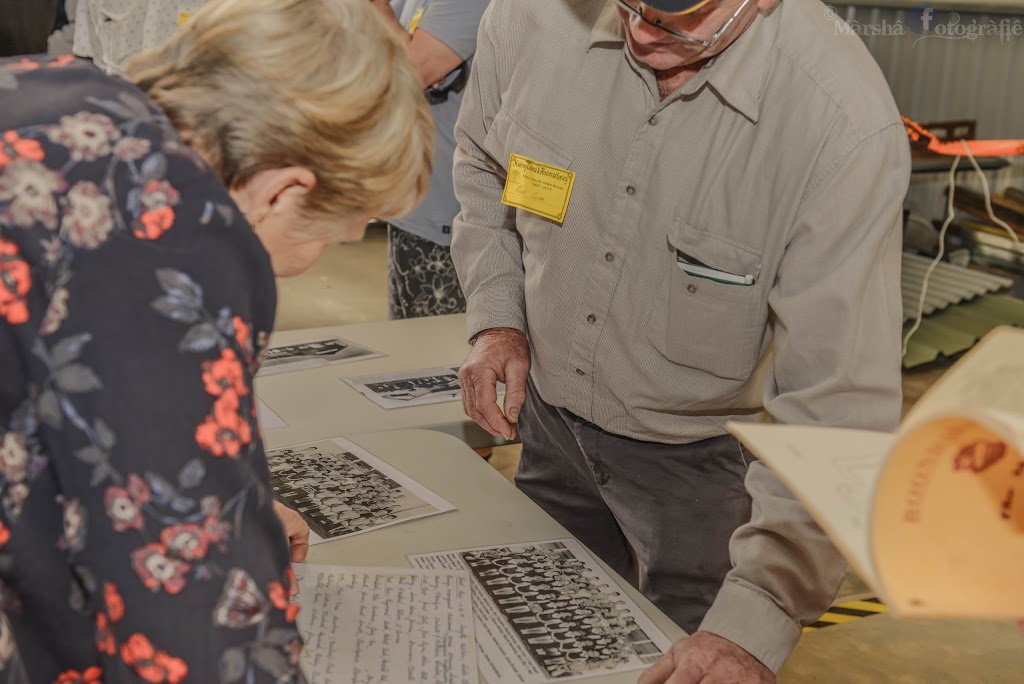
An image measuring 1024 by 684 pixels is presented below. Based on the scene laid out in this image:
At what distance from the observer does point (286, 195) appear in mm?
874

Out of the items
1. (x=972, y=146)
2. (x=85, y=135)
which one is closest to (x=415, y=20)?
(x=85, y=135)

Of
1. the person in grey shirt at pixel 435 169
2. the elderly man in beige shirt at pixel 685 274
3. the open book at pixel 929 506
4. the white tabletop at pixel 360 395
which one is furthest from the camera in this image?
the person in grey shirt at pixel 435 169

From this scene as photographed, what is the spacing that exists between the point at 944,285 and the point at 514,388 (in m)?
3.70

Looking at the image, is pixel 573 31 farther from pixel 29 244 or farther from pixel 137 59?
pixel 29 244

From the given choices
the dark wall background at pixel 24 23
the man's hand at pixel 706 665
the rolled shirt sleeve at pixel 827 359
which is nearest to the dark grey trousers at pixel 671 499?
the rolled shirt sleeve at pixel 827 359

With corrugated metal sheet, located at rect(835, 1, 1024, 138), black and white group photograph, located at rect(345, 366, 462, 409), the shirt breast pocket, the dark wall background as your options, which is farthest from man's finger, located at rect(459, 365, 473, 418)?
corrugated metal sheet, located at rect(835, 1, 1024, 138)

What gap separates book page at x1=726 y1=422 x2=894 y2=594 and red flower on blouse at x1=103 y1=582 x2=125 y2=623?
42 cm

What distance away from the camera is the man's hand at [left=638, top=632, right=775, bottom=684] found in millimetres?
1165

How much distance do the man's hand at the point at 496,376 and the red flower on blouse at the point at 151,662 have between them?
1.06 meters

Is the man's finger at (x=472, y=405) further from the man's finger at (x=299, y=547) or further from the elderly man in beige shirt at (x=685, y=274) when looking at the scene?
the man's finger at (x=299, y=547)

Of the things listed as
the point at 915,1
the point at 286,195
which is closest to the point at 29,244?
the point at 286,195

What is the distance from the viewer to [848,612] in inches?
116

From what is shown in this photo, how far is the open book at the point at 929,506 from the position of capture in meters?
0.58

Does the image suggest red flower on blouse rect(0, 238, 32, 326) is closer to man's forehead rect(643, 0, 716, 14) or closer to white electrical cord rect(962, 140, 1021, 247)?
man's forehead rect(643, 0, 716, 14)
